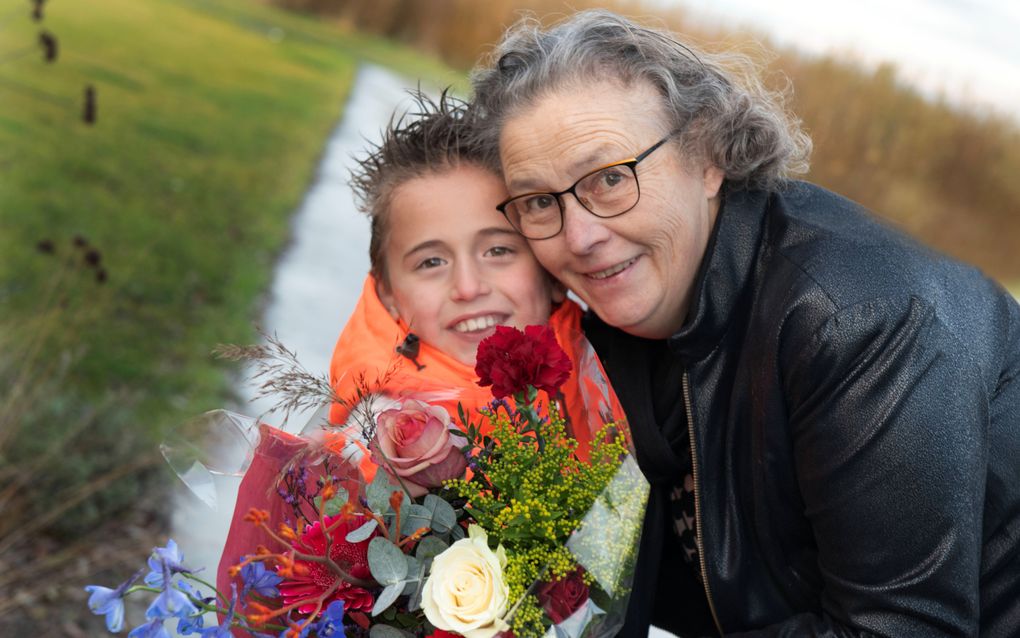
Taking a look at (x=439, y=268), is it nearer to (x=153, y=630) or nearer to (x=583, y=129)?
(x=583, y=129)

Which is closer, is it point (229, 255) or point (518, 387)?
point (518, 387)

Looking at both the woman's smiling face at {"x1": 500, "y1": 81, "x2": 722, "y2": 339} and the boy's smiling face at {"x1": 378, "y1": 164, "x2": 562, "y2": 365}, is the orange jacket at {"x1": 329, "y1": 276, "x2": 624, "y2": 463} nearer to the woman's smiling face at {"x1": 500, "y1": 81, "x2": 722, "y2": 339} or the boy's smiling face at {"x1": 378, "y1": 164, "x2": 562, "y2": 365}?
the boy's smiling face at {"x1": 378, "y1": 164, "x2": 562, "y2": 365}

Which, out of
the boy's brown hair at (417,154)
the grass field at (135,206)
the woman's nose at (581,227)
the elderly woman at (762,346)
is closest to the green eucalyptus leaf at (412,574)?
the elderly woman at (762,346)

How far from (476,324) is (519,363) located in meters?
0.81

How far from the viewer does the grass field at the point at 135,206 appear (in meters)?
4.61

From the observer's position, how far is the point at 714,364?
7.82 feet

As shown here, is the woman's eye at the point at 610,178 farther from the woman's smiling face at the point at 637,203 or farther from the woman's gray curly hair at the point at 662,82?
the woman's gray curly hair at the point at 662,82

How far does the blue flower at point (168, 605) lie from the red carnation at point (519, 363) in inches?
23.0

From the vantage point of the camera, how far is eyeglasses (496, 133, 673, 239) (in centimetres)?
233

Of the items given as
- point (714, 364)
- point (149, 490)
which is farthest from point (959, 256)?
point (149, 490)

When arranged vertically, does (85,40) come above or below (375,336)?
below

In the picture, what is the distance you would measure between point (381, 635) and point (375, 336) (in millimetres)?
1109

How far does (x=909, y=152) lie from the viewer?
3.36 meters

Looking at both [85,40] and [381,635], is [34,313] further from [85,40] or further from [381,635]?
[85,40]
